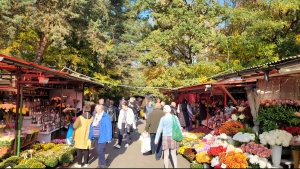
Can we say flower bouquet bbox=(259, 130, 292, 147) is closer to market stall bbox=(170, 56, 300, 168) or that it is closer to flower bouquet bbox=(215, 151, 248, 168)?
market stall bbox=(170, 56, 300, 168)

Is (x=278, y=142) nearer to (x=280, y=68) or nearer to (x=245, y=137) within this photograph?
(x=245, y=137)

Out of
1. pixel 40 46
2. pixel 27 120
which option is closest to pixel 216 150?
pixel 27 120

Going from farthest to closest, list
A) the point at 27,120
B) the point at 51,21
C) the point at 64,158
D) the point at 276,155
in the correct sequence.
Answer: the point at 51,21 < the point at 27,120 < the point at 64,158 < the point at 276,155

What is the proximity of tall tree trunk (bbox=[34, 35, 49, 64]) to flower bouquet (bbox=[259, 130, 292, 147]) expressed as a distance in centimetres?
1718

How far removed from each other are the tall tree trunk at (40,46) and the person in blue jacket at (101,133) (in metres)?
13.9

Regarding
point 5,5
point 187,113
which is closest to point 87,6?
point 5,5

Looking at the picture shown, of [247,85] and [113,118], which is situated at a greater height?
[247,85]

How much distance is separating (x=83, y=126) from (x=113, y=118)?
471 centimetres

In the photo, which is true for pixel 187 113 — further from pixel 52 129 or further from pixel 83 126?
pixel 83 126

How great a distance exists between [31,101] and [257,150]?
10088 mm

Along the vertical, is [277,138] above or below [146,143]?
above

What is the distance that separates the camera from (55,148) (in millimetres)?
9273

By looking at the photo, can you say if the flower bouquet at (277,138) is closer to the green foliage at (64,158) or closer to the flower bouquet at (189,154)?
the flower bouquet at (189,154)

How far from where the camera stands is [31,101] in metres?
12.6
